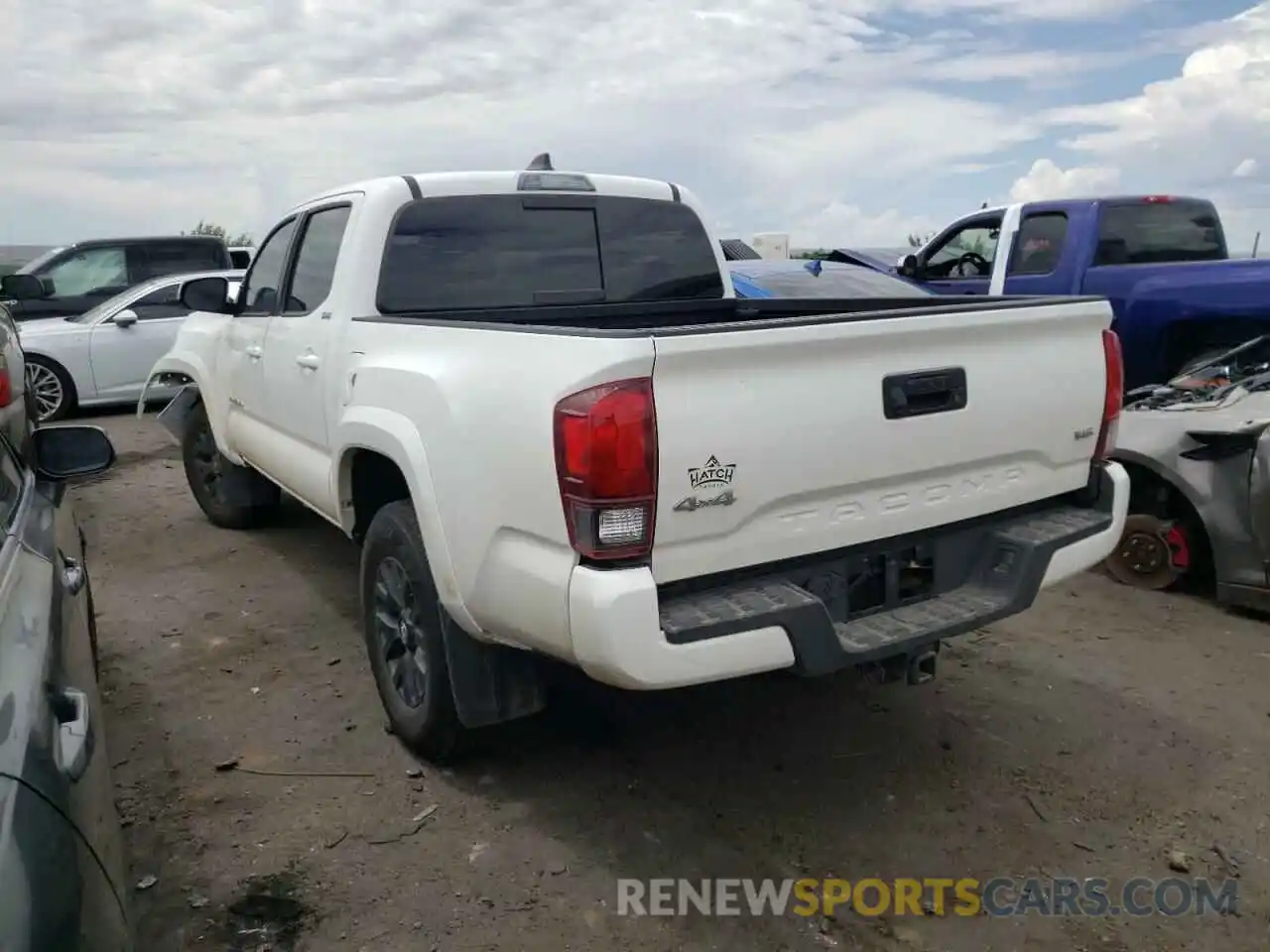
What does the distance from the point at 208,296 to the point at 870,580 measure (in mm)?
3802

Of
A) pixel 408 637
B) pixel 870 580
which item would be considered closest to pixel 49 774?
pixel 408 637

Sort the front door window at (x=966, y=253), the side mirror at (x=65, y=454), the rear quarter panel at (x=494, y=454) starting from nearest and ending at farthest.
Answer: the rear quarter panel at (x=494, y=454) → the side mirror at (x=65, y=454) → the front door window at (x=966, y=253)

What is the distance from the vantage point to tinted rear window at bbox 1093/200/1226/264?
7.81m

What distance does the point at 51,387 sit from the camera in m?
10.6

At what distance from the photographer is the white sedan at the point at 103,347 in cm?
1055

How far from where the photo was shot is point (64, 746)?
65.2 inches

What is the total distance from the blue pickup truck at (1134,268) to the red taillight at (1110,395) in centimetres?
340

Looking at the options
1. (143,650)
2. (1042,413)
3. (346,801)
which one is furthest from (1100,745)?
(143,650)

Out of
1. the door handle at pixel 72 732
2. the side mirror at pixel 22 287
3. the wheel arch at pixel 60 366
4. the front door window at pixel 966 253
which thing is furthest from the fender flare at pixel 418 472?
the wheel arch at pixel 60 366

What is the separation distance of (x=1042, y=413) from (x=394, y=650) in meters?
2.34

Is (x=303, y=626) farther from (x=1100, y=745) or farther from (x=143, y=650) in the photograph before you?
(x=1100, y=745)

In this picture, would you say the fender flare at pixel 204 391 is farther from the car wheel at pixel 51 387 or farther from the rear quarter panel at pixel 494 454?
the car wheel at pixel 51 387

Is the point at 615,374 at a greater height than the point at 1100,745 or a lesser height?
greater

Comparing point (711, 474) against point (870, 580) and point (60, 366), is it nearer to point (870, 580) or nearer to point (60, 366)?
point (870, 580)
